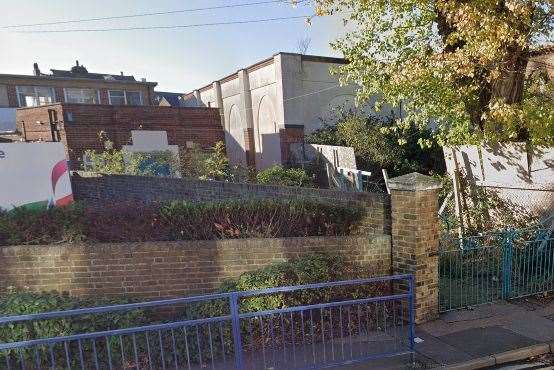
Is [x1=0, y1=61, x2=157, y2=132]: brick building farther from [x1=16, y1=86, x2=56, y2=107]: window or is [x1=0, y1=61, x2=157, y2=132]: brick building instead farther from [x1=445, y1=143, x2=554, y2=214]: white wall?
[x1=445, y1=143, x2=554, y2=214]: white wall

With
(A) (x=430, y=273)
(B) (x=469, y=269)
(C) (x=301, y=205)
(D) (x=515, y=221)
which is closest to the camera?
(A) (x=430, y=273)

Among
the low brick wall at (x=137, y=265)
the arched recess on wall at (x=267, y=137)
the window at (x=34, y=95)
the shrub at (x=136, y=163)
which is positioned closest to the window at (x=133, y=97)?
the window at (x=34, y=95)

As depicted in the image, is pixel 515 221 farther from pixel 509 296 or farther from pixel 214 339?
pixel 214 339

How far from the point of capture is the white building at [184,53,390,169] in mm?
14688

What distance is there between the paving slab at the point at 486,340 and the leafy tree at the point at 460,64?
337 cm

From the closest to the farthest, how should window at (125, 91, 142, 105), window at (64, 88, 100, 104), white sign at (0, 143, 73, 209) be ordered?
1. white sign at (0, 143, 73, 209)
2. window at (64, 88, 100, 104)
3. window at (125, 91, 142, 105)

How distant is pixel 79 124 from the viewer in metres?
15.9

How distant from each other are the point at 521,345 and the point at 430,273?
4.08 feet

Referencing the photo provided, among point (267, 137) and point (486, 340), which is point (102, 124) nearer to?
point (267, 137)

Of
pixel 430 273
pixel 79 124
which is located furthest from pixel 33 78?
pixel 430 273

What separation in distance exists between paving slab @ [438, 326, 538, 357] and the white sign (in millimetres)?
7841

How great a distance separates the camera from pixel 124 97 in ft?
86.3

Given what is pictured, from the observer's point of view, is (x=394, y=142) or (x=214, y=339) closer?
(x=214, y=339)

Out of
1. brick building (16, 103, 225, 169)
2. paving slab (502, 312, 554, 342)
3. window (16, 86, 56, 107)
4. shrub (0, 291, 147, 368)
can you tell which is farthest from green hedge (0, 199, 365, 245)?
window (16, 86, 56, 107)
